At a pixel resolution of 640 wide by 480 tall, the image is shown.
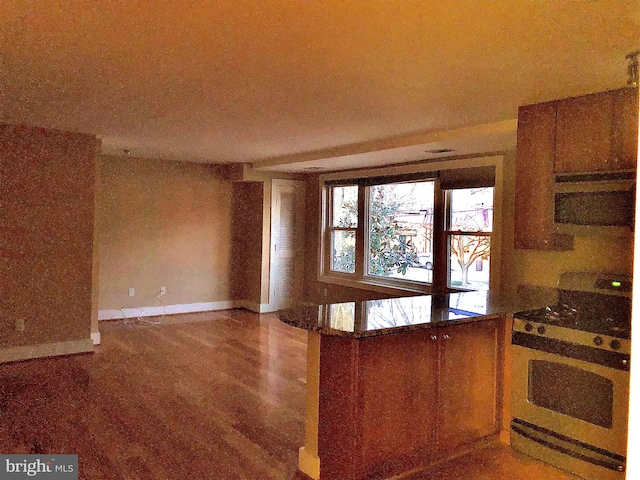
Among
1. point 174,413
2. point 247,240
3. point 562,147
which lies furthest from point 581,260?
point 247,240

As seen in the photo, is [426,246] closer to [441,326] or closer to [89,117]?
[441,326]

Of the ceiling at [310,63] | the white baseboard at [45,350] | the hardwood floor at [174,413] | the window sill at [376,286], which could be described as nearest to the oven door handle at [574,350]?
the hardwood floor at [174,413]

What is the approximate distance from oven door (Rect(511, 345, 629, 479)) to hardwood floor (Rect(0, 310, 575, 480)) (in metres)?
0.13

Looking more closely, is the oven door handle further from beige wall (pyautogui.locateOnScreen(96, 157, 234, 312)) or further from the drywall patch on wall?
beige wall (pyautogui.locateOnScreen(96, 157, 234, 312))

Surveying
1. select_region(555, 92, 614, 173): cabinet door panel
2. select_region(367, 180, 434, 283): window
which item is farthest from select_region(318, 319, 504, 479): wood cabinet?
select_region(367, 180, 434, 283): window

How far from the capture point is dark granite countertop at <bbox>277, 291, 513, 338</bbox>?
7.99 ft

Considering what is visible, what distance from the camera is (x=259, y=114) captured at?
395 cm

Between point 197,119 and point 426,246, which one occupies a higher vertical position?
point 197,119

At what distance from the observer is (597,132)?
9.60 ft

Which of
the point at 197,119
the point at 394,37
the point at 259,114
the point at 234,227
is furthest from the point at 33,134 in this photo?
the point at 394,37

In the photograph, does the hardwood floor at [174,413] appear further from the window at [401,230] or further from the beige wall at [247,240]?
the beige wall at [247,240]

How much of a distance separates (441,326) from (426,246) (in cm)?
327

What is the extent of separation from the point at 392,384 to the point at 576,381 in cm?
111

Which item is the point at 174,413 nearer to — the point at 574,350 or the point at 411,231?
the point at 574,350
